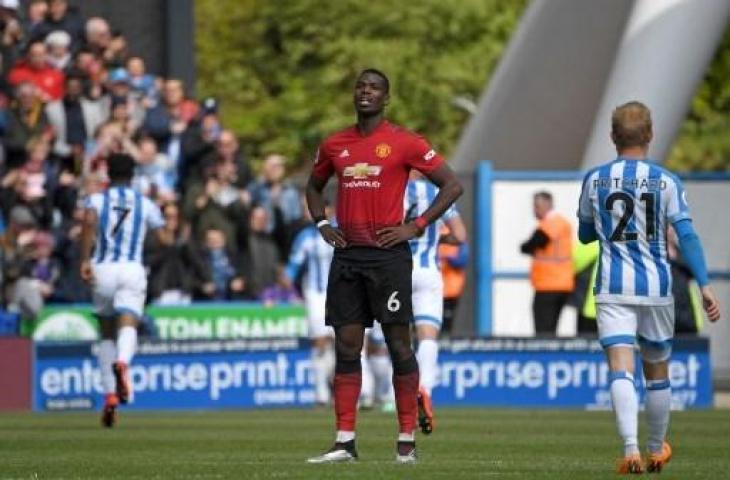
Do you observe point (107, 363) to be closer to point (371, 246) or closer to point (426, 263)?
point (426, 263)

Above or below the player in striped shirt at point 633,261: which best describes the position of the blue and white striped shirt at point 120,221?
above

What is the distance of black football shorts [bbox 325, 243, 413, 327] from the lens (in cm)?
1454

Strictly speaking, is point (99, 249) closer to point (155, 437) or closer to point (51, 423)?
point (51, 423)

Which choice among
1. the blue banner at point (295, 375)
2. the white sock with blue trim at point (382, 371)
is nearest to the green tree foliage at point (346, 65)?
the blue banner at point (295, 375)

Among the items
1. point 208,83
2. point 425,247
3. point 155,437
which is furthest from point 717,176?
point 208,83

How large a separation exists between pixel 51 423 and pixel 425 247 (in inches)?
140

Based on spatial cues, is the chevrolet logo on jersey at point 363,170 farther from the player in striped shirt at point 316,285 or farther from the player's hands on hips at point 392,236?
the player in striped shirt at point 316,285

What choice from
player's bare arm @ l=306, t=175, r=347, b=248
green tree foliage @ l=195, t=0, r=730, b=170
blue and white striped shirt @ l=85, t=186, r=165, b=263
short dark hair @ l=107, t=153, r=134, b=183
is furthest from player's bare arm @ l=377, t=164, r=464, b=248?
green tree foliage @ l=195, t=0, r=730, b=170

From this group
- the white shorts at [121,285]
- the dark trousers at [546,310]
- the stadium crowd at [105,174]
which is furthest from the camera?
the dark trousers at [546,310]

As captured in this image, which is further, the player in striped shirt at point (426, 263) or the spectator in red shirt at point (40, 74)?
the spectator in red shirt at point (40, 74)

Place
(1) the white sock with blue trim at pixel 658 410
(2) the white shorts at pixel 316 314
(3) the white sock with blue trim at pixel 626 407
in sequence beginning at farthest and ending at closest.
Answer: (2) the white shorts at pixel 316 314 → (1) the white sock with blue trim at pixel 658 410 → (3) the white sock with blue trim at pixel 626 407

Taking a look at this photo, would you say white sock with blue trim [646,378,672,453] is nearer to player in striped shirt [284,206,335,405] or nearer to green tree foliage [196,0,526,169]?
player in striped shirt [284,206,335,405]

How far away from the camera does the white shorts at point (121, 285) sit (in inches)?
821

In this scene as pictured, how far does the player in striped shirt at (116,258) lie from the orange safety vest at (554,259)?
813cm
